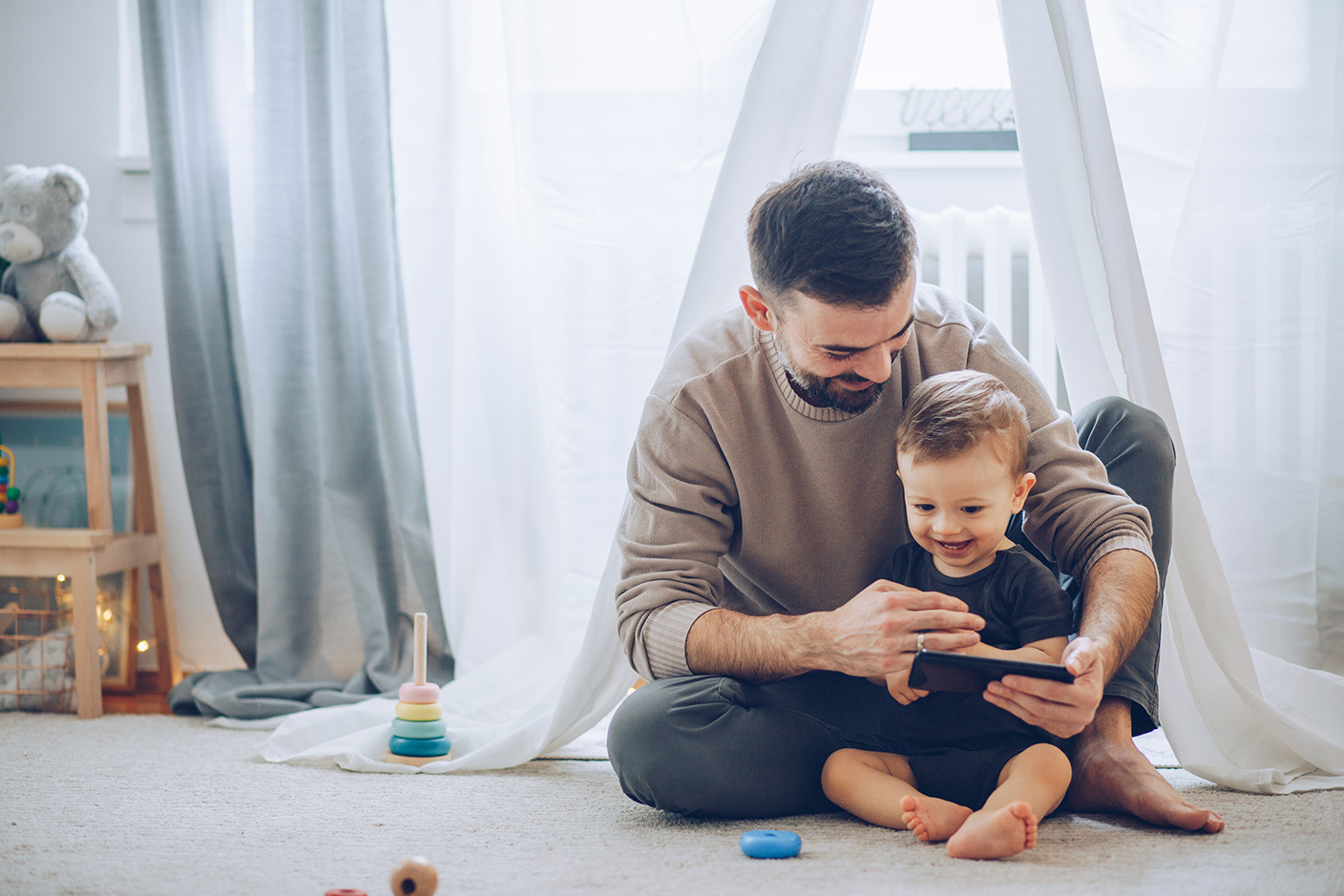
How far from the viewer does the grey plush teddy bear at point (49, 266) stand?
1.77 m

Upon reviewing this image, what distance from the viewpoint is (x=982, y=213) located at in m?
1.88

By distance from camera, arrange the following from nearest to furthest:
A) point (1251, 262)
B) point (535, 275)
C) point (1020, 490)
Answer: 1. point (1020, 490)
2. point (1251, 262)
3. point (535, 275)

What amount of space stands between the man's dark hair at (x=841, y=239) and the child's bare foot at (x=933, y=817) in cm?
48

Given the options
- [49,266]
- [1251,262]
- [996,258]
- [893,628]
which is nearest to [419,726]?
[893,628]

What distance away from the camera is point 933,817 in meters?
0.98

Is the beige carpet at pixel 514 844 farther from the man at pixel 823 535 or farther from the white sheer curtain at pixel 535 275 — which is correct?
the white sheer curtain at pixel 535 275

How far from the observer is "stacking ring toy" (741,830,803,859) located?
952mm

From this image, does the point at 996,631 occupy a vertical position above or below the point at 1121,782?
above

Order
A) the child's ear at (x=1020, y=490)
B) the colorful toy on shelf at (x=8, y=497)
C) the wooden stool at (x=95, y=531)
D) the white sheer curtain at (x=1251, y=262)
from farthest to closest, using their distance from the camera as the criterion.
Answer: the colorful toy on shelf at (x=8, y=497) → the wooden stool at (x=95, y=531) → the white sheer curtain at (x=1251, y=262) → the child's ear at (x=1020, y=490)

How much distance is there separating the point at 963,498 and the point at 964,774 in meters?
0.27

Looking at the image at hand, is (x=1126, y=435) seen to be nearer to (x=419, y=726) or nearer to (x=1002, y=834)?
(x=1002, y=834)

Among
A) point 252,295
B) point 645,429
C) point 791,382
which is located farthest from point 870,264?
point 252,295

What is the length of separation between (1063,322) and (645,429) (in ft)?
1.77

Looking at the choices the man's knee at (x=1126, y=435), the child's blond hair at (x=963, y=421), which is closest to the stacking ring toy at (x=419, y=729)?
the child's blond hair at (x=963, y=421)
